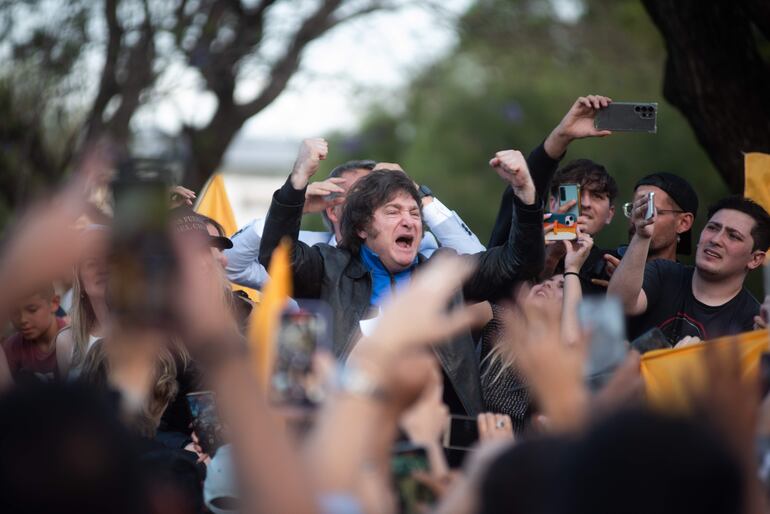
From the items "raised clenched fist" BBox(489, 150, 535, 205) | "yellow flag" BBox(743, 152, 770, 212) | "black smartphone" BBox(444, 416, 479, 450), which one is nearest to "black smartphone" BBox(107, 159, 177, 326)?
"black smartphone" BBox(444, 416, 479, 450)

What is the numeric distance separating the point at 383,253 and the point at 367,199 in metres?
0.27

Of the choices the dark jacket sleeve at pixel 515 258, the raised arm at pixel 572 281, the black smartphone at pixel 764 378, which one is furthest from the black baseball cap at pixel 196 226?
the black smartphone at pixel 764 378

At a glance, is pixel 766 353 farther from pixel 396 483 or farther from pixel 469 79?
pixel 469 79

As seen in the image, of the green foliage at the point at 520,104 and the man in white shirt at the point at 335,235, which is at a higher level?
the green foliage at the point at 520,104

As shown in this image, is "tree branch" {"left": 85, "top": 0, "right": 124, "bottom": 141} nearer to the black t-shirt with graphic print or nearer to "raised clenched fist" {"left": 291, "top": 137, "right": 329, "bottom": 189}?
"raised clenched fist" {"left": 291, "top": 137, "right": 329, "bottom": 189}

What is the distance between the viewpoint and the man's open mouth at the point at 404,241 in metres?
4.92

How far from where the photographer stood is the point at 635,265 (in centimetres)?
490

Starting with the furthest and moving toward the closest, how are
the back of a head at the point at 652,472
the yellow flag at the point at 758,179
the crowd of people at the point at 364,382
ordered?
the yellow flag at the point at 758,179, the crowd of people at the point at 364,382, the back of a head at the point at 652,472

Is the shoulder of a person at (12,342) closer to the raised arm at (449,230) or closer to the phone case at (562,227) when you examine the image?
the raised arm at (449,230)

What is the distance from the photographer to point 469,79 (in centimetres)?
2144

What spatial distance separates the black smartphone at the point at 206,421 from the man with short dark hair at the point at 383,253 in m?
0.88

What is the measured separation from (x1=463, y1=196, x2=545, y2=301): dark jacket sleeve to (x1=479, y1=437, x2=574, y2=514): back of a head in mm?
2505

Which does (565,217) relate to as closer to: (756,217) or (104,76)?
(756,217)

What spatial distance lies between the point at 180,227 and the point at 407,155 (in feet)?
48.7
